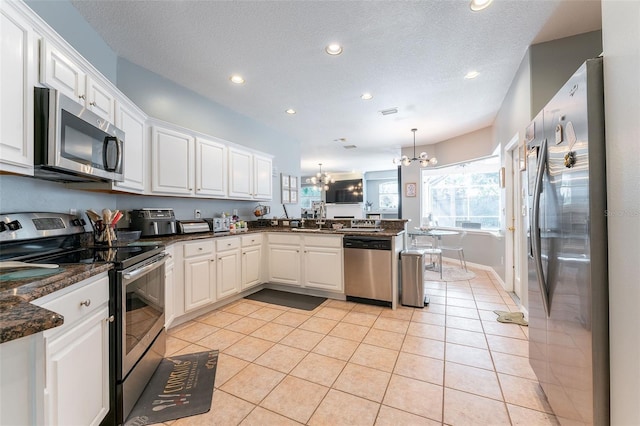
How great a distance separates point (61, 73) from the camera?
5.16 ft

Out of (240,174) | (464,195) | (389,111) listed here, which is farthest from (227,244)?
(464,195)

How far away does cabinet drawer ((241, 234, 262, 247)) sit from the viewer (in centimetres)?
347

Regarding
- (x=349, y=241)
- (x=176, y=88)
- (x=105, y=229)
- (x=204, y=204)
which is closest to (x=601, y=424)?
(x=349, y=241)

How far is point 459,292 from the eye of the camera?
12.3 ft

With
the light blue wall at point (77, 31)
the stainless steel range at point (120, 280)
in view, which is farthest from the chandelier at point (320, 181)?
the stainless steel range at point (120, 280)

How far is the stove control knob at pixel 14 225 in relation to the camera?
1.46m

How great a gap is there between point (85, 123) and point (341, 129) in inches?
168

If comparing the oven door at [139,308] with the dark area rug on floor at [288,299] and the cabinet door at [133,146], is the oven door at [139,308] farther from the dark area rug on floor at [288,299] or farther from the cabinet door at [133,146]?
the dark area rug on floor at [288,299]

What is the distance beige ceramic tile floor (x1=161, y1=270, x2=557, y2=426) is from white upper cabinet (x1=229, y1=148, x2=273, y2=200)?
1.68m

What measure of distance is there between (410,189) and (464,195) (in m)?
1.22

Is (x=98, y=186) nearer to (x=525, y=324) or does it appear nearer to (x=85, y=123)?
(x=85, y=123)

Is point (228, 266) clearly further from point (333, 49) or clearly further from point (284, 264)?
point (333, 49)

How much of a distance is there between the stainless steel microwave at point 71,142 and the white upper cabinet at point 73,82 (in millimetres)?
95

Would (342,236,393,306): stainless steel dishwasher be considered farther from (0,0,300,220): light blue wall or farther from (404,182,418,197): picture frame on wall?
(404,182,418,197): picture frame on wall
